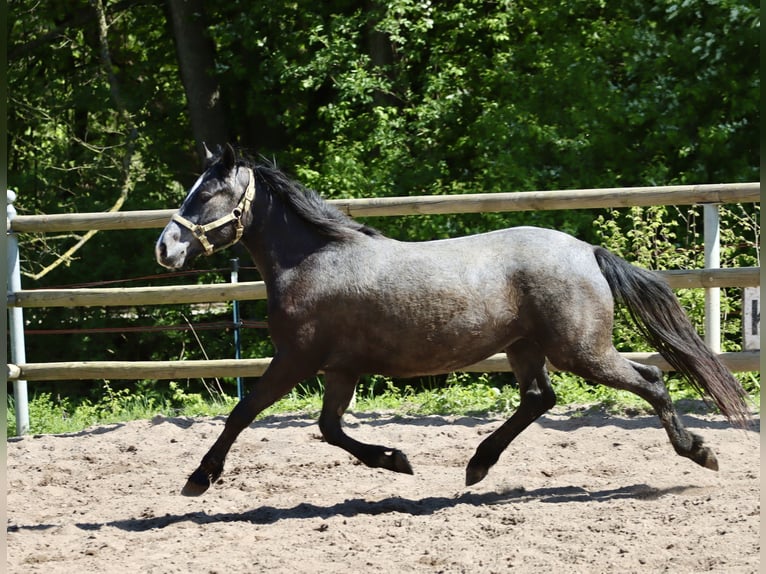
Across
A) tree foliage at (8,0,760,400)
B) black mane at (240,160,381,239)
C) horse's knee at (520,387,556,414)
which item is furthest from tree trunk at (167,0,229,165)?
horse's knee at (520,387,556,414)

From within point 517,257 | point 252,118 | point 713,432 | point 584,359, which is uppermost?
point 252,118

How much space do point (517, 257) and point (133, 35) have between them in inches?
443

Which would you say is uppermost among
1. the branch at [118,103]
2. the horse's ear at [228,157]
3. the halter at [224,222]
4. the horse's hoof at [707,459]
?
the branch at [118,103]

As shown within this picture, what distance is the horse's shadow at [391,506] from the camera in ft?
16.0

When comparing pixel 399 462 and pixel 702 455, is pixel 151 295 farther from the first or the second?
pixel 702 455

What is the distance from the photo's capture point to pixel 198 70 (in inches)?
522

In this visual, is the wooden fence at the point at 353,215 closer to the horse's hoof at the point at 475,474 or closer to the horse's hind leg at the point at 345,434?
the horse's hoof at the point at 475,474

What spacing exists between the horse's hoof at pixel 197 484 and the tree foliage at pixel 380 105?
5913mm

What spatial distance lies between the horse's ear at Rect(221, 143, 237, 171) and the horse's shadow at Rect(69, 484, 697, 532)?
1.76 m

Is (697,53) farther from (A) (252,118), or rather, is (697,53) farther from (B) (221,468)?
(B) (221,468)

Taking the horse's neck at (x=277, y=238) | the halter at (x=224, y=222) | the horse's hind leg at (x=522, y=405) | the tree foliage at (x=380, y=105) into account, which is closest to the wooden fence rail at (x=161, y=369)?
the horse's hind leg at (x=522, y=405)

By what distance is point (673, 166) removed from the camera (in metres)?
11.9

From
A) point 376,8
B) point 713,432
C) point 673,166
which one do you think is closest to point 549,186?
point 673,166

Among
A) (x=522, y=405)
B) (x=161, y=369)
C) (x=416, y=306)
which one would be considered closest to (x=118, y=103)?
(x=161, y=369)
